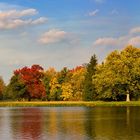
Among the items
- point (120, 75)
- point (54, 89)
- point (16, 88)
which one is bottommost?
point (54, 89)

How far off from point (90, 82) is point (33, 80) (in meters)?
30.9

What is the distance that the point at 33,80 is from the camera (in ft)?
502

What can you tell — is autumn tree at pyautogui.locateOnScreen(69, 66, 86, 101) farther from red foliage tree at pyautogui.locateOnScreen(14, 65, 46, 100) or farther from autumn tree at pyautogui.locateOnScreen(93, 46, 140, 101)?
autumn tree at pyautogui.locateOnScreen(93, 46, 140, 101)

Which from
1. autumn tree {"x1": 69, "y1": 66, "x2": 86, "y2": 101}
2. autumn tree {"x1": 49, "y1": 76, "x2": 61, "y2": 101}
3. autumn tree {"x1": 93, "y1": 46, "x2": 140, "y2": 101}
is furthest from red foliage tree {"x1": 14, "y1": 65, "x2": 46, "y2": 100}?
autumn tree {"x1": 93, "y1": 46, "x2": 140, "y2": 101}

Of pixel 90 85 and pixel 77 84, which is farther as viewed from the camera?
pixel 77 84

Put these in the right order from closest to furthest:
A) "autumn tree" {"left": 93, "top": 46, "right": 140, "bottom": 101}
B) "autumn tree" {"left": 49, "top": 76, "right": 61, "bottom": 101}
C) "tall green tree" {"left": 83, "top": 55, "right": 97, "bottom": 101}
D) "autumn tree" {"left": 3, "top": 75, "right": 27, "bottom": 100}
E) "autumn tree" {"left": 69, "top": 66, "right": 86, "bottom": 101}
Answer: "autumn tree" {"left": 93, "top": 46, "right": 140, "bottom": 101}, "tall green tree" {"left": 83, "top": 55, "right": 97, "bottom": 101}, "autumn tree" {"left": 69, "top": 66, "right": 86, "bottom": 101}, "autumn tree" {"left": 3, "top": 75, "right": 27, "bottom": 100}, "autumn tree" {"left": 49, "top": 76, "right": 61, "bottom": 101}

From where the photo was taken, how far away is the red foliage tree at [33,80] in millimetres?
151125

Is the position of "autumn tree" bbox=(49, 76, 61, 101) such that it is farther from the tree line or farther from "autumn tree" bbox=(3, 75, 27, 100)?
"autumn tree" bbox=(3, 75, 27, 100)

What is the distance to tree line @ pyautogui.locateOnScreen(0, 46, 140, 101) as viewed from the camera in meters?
119

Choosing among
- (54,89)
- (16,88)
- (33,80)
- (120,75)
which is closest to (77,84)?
(54,89)

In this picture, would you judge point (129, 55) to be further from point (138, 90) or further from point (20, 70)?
point (20, 70)

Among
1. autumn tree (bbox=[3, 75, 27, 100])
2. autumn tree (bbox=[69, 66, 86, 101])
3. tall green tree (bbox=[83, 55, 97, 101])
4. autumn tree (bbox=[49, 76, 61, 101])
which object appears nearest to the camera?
tall green tree (bbox=[83, 55, 97, 101])

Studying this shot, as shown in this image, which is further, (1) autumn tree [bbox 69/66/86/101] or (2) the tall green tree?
(1) autumn tree [bbox 69/66/86/101]

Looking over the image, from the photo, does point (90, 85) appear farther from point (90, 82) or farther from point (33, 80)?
point (33, 80)
